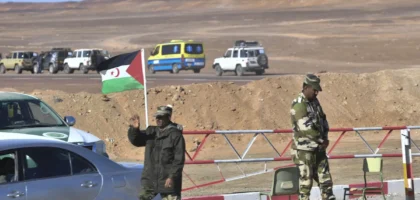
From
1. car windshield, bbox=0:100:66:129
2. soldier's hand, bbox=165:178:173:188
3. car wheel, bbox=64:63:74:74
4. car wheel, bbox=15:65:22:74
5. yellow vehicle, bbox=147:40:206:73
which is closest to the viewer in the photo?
soldier's hand, bbox=165:178:173:188

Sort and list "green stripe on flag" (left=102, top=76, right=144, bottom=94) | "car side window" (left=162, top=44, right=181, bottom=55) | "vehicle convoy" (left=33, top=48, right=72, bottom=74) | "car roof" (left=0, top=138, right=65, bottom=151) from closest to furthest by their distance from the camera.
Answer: "car roof" (left=0, top=138, right=65, bottom=151) → "green stripe on flag" (left=102, top=76, right=144, bottom=94) → "car side window" (left=162, top=44, right=181, bottom=55) → "vehicle convoy" (left=33, top=48, right=72, bottom=74)

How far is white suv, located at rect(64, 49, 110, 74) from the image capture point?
51.6m

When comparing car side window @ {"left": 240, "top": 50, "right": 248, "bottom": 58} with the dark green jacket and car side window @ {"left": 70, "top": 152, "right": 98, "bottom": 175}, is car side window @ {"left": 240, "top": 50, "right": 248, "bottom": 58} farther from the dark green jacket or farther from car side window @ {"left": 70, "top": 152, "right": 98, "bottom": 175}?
car side window @ {"left": 70, "top": 152, "right": 98, "bottom": 175}

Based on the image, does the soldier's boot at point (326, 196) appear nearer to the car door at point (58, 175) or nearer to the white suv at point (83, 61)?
the car door at point (58, 175)

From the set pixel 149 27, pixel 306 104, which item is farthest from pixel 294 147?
pixel 149 27

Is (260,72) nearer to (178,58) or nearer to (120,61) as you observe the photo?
(178,58)

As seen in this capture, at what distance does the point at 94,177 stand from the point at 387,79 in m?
21.8

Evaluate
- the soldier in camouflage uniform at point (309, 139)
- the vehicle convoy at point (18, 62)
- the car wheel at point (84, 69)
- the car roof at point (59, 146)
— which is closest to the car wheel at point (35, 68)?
the vehicle convoy at point (18, 62)

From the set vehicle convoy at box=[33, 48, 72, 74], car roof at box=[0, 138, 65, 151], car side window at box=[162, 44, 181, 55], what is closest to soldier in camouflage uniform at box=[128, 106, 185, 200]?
car roof at box=[0, 138, 65, 151]

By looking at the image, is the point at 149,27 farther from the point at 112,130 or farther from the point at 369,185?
the point at 369,185

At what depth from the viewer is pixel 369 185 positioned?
1364cm

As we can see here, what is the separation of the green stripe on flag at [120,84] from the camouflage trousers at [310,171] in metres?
5.31

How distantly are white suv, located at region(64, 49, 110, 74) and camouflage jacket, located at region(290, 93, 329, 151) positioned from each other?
41609 millimetres

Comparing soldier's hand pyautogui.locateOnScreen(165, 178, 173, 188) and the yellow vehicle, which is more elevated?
the yellow vehicle
